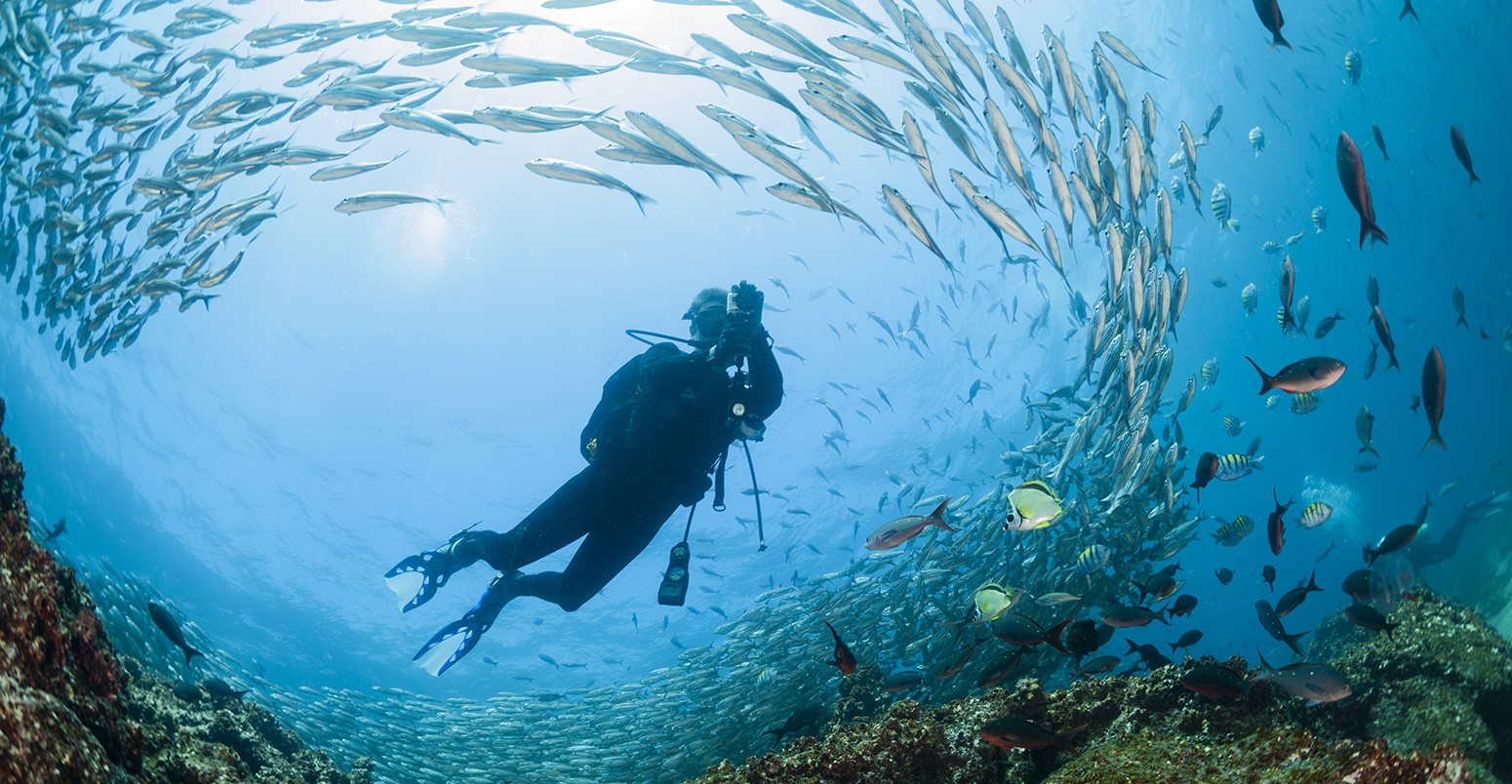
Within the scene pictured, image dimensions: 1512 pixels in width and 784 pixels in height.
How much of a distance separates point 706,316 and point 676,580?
3.19 metres

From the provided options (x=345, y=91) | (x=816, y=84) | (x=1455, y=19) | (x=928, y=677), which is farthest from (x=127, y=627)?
(x=1455, y=19)

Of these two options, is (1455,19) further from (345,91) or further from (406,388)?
(406,388)

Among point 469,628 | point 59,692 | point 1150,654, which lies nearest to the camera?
point 59,692

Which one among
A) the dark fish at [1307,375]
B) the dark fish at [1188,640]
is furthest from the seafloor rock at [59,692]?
the dark fish at [1188,640]

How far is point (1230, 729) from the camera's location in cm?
368

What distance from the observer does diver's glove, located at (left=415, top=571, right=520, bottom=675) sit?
7496 mm

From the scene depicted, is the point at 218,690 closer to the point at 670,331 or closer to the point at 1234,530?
the point at 1234,530

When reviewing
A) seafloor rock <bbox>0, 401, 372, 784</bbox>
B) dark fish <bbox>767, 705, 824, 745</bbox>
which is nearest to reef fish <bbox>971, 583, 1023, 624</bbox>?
dark fish <bbox>767, 705, 824, 745</bbox>

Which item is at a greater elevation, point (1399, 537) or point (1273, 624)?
point (1399, 537)

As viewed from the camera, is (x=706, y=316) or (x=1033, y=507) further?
(x=706, y=316)

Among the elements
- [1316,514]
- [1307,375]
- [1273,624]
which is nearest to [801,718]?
[1273,624]

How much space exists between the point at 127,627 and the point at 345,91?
1135 centimetres

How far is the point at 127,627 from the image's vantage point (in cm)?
1102

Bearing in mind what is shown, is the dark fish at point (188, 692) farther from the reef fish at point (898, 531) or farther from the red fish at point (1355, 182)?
the red fish at point (1355, 182)
